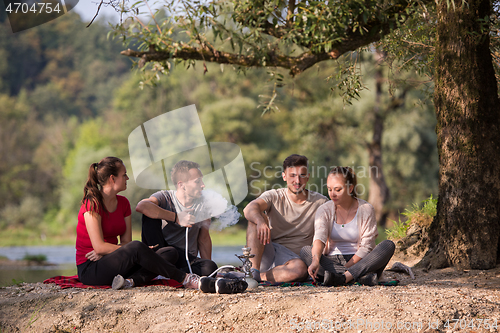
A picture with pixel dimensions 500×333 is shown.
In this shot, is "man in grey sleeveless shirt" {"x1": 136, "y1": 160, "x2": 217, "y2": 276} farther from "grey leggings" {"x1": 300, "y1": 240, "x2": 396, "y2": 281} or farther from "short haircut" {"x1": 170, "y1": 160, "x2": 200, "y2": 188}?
"grey leggings" {"x1": 300, "y1": 240, "x2": 396, "y2": 281}

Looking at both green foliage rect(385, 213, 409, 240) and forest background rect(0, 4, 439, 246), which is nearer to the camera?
green foliage rect(385, 213, 409, 240)

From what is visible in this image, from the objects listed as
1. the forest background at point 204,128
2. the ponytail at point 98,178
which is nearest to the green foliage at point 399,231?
the forest background at point 204,128

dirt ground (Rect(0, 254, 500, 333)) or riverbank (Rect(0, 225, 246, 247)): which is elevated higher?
dirt ground (Rect(0, 254, 500, 333))

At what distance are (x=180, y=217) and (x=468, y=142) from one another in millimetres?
2662

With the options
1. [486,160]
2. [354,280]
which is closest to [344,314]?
[354,280]

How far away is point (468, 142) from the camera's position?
4113 millimetres

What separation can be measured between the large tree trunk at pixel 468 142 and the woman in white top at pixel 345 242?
39.9 inches

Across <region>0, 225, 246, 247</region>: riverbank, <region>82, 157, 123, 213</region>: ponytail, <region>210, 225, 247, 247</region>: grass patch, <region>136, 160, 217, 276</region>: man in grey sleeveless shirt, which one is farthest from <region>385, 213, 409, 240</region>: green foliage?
<region>0, 225, 246, 247</region>: riverbank

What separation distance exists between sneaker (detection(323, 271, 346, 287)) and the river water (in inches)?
550

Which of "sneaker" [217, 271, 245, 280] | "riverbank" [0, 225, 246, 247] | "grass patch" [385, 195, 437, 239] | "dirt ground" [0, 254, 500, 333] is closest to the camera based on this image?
"dirt ground" [0, 254, 500, 333]

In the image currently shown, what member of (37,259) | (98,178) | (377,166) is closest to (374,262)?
(98,178)

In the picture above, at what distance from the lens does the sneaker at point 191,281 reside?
3508 mm

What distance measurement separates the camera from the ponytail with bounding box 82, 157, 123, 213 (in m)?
3.41

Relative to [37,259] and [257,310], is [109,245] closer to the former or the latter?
[257,310]
